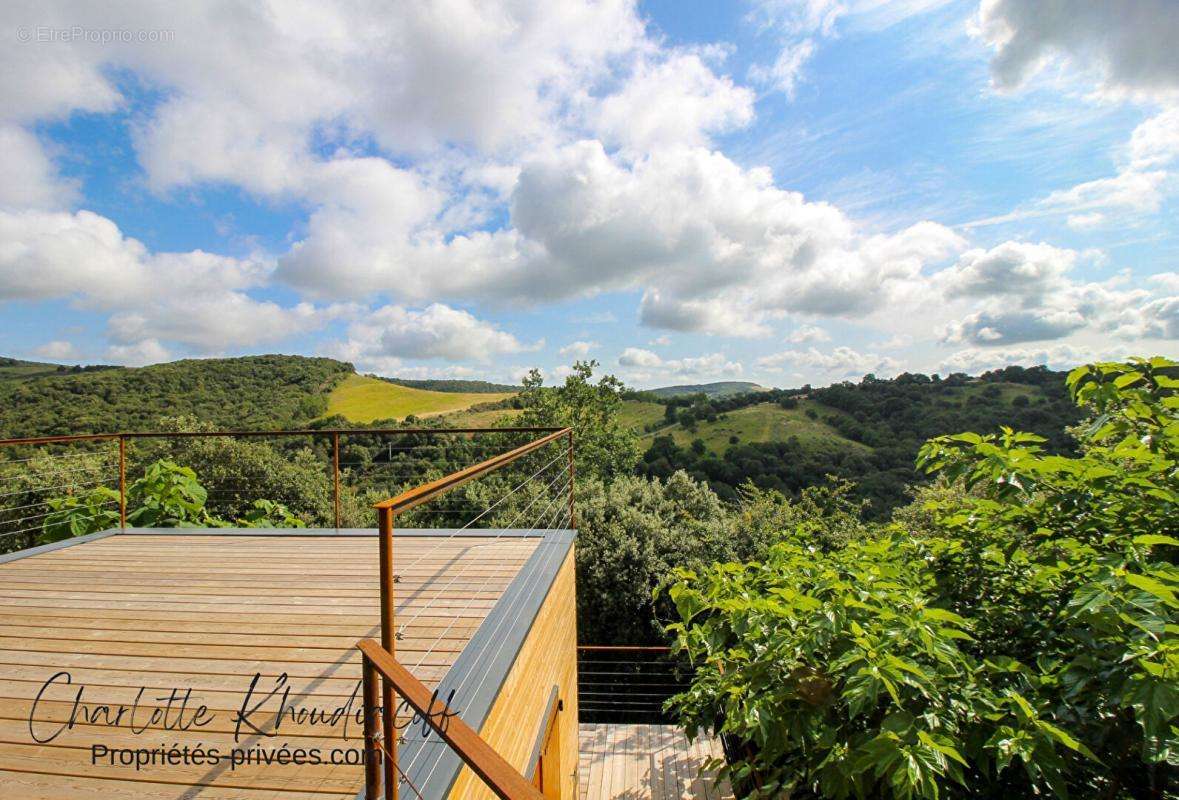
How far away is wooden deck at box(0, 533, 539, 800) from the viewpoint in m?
1.65

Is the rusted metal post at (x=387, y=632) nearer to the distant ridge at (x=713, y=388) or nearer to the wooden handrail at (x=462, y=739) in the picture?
the wooden handrail at (x=462, y=739)

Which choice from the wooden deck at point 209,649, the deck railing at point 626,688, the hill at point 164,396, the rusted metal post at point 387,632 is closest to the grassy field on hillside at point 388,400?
the hill at point 164,396

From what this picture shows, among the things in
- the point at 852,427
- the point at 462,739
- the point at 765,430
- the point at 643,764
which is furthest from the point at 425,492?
the point at 852,427

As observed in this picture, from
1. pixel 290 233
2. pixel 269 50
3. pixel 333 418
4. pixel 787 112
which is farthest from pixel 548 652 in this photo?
pixel 333 418

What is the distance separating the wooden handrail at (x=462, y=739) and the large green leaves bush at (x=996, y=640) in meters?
1.54

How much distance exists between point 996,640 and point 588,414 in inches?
704

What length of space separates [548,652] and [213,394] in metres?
28.8

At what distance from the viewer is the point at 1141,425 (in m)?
2.47

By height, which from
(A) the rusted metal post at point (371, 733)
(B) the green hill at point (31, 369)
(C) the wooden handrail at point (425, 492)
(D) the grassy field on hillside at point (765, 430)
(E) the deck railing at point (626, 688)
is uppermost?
(B) the green hill at point (31, 369)

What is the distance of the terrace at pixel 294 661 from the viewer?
156 cm

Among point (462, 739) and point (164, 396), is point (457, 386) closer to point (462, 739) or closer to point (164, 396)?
point (164, 396)

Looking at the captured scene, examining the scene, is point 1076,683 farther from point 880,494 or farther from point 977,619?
point 880,494

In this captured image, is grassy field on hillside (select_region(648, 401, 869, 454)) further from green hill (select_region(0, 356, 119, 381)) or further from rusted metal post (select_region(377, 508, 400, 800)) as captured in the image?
green hill (select_region(0, 356, 119, 381))

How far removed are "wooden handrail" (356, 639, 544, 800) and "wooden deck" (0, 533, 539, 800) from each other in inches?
26.9
